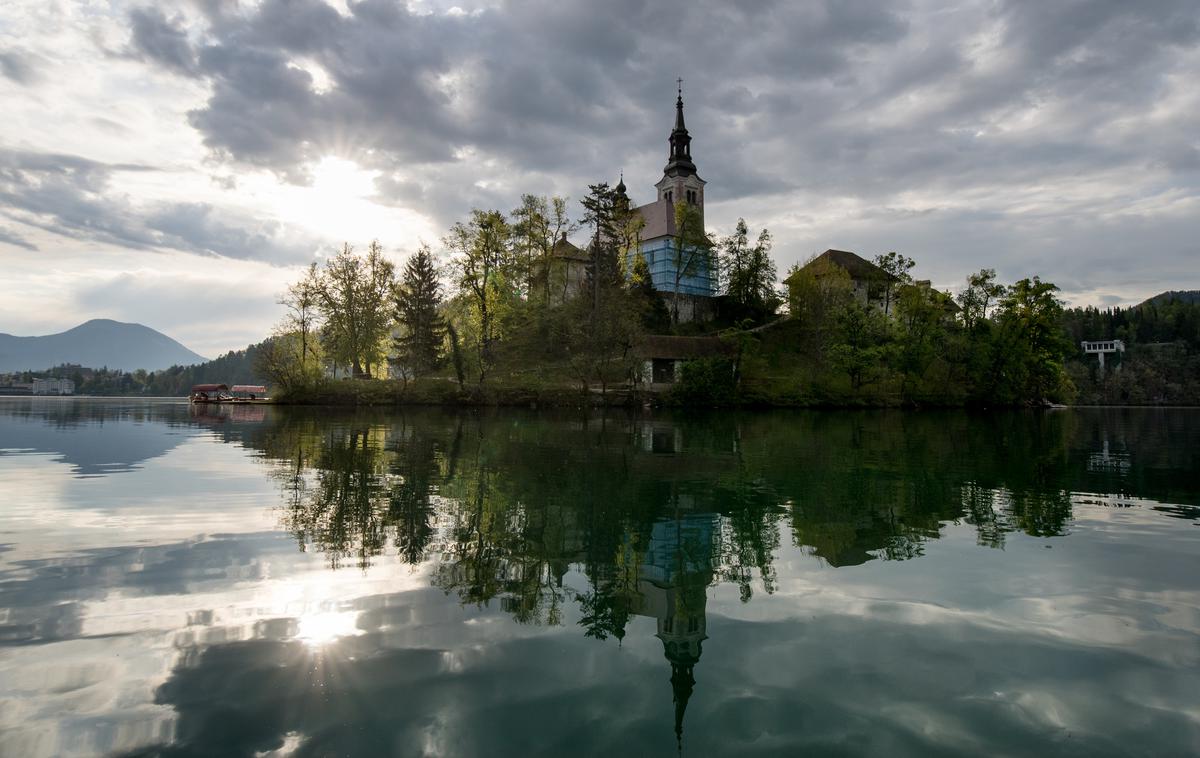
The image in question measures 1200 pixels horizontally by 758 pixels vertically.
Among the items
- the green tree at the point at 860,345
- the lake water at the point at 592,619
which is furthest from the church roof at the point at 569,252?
the lake water at the point at 592,619

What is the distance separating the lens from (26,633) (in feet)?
20.9

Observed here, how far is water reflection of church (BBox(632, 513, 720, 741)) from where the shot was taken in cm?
583

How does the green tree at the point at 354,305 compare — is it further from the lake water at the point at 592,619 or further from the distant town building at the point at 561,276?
the lake water at the point at 592,619

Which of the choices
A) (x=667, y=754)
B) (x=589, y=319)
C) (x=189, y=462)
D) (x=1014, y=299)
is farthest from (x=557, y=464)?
(x=1014, y=299)

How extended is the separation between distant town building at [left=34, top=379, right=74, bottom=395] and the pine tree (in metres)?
135

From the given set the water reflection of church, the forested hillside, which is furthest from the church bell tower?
the water reflection of church

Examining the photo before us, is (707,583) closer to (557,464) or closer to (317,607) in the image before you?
(317,607)

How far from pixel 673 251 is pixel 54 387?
16099 cm

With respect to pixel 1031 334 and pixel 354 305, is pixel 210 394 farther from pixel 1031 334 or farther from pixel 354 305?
pixel 1031 334

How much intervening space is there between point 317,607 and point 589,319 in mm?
56389

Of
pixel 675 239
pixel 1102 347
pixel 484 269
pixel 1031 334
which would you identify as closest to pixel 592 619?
pixel 484 269

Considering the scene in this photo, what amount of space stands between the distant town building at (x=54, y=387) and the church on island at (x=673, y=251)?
5646 inches

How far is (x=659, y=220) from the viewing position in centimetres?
10019

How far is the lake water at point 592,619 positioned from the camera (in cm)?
473
